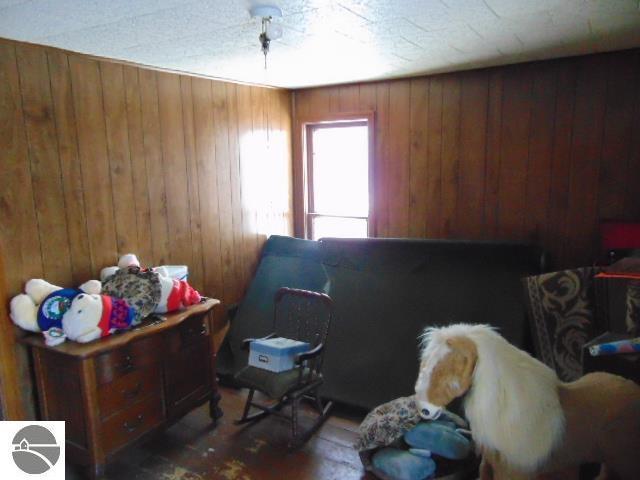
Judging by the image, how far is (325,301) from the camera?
2730 mm

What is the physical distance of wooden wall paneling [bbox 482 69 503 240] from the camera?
3.14 m

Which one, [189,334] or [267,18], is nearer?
[267,18]

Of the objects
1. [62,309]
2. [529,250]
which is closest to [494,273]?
[529,250]

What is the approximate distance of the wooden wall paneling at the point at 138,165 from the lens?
2701mm

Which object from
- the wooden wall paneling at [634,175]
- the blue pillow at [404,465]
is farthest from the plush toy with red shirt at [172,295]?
the wooden wall paneling at [634,175]

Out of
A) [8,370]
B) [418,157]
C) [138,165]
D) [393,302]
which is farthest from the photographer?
[418,157]

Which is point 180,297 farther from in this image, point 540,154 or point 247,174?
point 540,154

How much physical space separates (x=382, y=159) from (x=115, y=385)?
2.53m

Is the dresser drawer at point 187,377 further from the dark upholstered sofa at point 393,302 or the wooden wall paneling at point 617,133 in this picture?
the wooden wall paneling at point 617,133

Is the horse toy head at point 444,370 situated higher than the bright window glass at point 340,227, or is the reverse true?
the bright window glass at point 340,227

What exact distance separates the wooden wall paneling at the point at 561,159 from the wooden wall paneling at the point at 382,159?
1.21m

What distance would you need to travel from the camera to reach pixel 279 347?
2535 millimetres

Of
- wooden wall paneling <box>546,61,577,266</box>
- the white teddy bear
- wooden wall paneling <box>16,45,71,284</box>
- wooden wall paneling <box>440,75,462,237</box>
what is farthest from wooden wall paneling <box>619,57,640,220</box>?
wooden wall paneling <box>16,45,71,284</box>

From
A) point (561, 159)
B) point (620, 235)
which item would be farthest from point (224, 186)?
point (620, 235)
